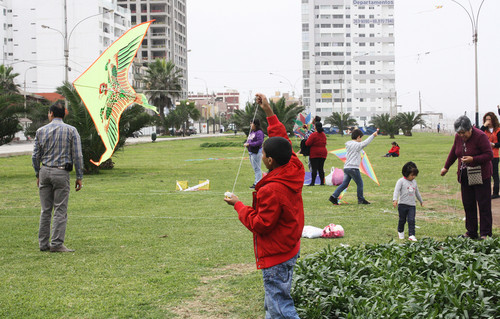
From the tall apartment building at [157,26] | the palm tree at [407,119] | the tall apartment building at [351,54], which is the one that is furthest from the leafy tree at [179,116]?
the tall apartment building at [351,54]

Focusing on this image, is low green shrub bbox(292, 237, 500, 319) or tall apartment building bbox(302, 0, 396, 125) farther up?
tall apartment building bbox(302, 0, 396, 125)

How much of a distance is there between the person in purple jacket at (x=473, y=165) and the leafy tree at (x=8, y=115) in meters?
17.0

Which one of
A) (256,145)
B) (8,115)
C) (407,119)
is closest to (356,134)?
(256,145)

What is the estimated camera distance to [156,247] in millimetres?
8320

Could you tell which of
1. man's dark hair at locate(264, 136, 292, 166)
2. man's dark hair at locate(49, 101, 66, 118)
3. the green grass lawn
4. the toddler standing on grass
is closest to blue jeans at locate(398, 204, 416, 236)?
the toddler standing on grass

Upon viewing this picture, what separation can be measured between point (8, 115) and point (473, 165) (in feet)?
57.0

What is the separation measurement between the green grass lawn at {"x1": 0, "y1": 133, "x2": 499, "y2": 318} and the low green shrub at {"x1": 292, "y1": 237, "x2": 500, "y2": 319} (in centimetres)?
61

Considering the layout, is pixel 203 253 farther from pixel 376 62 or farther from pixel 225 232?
pixel 376 62

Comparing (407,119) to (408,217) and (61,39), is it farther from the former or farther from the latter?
(408,217)

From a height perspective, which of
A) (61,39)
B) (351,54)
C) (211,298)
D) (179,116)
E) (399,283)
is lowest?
(211,298)

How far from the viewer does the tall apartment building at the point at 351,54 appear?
141 meters

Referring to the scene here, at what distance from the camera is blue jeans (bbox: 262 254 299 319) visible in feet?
14.5

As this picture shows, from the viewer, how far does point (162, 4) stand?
12738 centimetres

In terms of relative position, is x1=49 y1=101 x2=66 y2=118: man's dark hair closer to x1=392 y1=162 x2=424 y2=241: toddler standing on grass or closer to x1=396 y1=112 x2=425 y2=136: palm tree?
x1=392 y1=162 x2=424 y2=241: toddler standing on grass
